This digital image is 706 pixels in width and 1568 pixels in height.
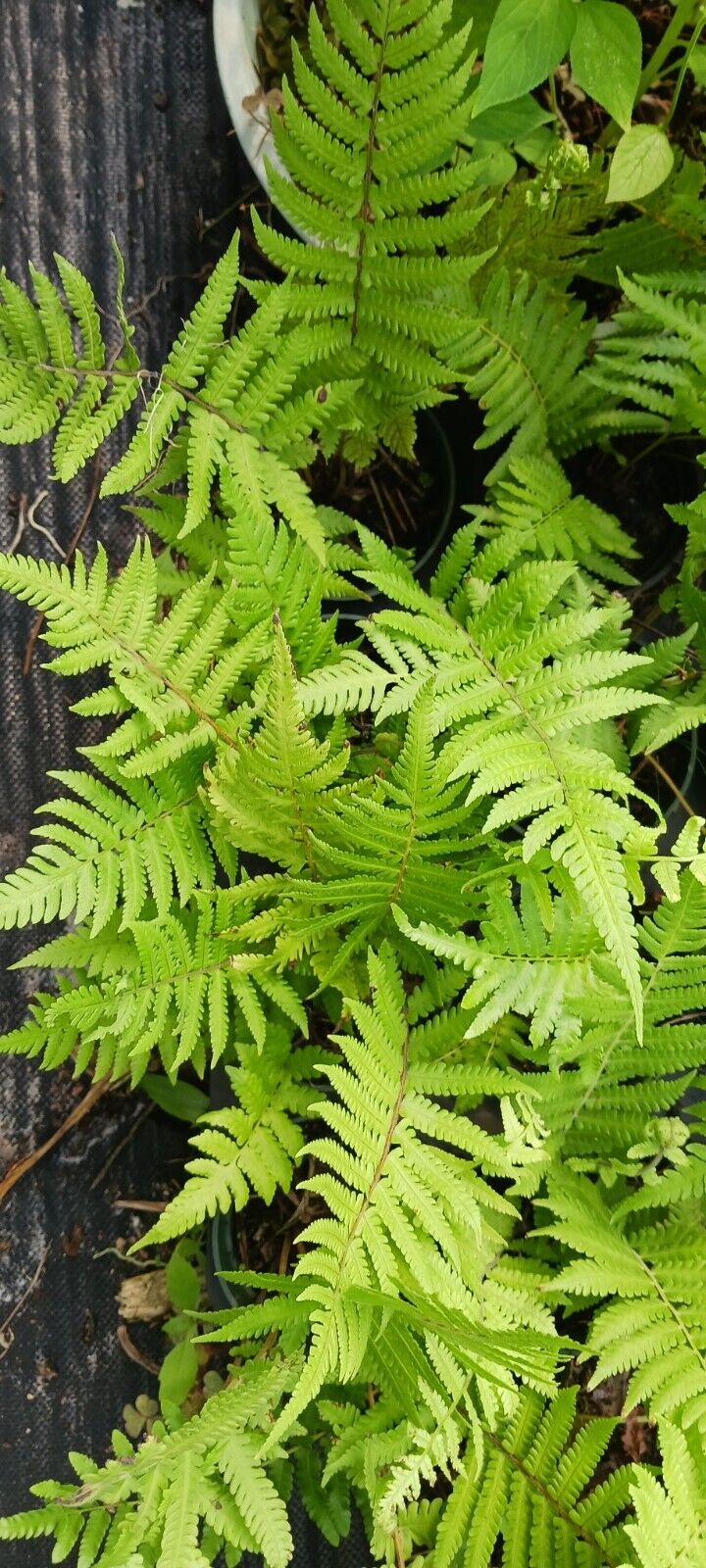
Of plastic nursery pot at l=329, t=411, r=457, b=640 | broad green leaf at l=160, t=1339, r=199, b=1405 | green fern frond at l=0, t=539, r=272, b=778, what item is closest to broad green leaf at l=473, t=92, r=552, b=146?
plastic nursery pot at l=329, t=411, r=457, b=640

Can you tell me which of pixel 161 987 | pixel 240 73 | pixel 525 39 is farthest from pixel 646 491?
pixel 161 987

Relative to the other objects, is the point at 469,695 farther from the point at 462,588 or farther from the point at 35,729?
the point at 35,729

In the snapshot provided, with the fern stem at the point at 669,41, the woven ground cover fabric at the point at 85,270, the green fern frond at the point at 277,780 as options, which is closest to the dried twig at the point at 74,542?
the woven ground cover fabric at the point at 85,270

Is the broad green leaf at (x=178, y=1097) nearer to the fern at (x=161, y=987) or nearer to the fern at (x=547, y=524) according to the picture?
the fern at (x=161, y=987)

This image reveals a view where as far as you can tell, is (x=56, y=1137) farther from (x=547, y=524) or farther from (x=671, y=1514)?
(x=547, y=524)

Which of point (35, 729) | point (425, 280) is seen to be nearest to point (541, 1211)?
point (35, 729)
